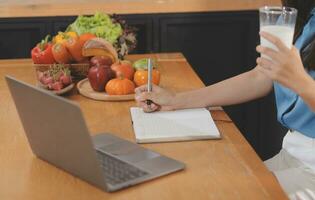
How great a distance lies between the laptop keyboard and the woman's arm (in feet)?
1.37

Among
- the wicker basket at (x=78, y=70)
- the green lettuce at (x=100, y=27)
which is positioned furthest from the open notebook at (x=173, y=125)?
the green lettuce at (x=100, y=27)

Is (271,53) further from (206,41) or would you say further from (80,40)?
(206,41)

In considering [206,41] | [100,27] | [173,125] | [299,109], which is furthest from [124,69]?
[206,41]

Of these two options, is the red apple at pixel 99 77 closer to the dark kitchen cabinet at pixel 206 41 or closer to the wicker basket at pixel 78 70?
the wicker basket at pixel 78 70

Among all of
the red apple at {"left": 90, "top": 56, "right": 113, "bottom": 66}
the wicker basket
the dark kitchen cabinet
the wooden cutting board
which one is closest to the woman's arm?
the wooden cutting board

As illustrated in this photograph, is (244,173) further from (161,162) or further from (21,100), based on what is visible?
(21,100)

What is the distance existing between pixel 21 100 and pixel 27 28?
1.85 m

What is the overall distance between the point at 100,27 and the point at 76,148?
1.17m

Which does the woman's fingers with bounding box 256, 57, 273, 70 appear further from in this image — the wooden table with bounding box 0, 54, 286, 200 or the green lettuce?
the green lettuce

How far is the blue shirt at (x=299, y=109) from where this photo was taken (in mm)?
1776

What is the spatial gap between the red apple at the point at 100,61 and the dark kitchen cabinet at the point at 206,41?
1.05m

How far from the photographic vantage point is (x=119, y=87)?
79.9 inches

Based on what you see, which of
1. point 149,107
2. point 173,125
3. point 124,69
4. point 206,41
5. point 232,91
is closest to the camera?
point 173,125

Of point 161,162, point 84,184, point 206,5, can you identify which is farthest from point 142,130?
point 206,5
